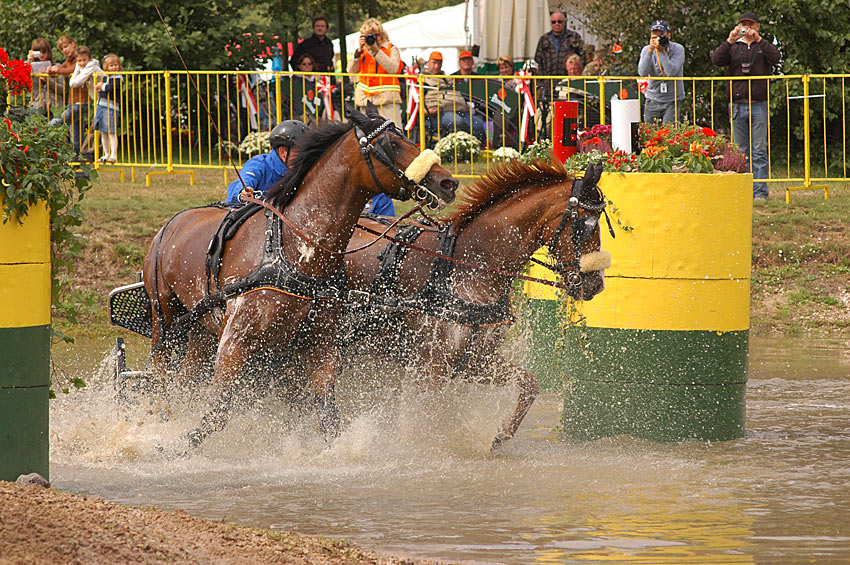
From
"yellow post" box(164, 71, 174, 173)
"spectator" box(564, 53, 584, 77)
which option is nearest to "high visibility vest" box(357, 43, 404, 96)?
"yellow post" box(164, 71, 174, 173)

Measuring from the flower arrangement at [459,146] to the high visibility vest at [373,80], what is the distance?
1034mm

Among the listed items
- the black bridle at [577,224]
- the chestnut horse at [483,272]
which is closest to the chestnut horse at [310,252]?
the chestnut horse at [483,272]

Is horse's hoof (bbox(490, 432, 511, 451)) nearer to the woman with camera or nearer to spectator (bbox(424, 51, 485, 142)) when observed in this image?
the woman with camera

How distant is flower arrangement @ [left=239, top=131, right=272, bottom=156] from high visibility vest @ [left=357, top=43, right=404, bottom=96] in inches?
59.4

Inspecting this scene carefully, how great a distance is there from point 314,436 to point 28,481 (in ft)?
7.06

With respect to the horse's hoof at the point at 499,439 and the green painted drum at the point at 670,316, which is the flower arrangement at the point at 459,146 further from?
the horse's hoof at the point at 499,439

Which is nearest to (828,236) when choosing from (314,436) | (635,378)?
(635,378)

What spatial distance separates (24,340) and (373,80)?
10.3 meters

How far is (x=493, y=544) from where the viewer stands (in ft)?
19.7

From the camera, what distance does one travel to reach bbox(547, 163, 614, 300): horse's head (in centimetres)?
755

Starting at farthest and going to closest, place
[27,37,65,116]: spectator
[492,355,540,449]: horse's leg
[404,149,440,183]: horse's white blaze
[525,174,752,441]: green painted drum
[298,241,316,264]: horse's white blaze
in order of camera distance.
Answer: [27,37,65,116]: spectator → [525,174,752,441]: green painted drum → [492,355,540,449]: horse's leg → [298,241,316,264]: horse's white blaze → [404,149,440,183]: horse's white blaze

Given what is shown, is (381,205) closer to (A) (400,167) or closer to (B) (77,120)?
(A) (400,167)

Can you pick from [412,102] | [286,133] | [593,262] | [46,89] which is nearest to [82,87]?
[46,89]

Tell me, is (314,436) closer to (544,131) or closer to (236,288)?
(236,288)
